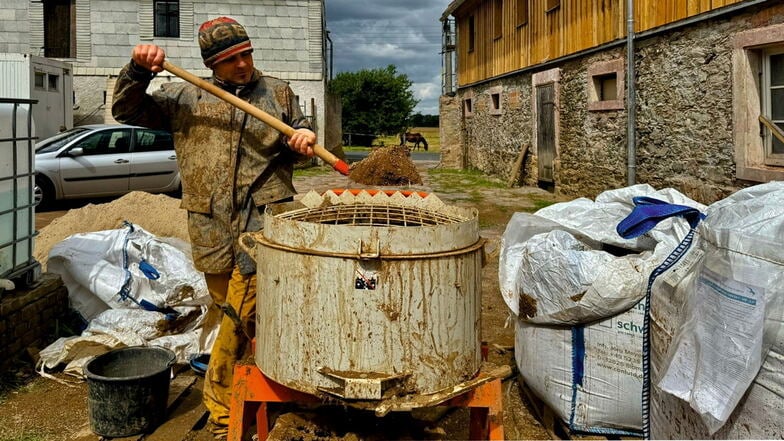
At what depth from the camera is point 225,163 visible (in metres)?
2.96

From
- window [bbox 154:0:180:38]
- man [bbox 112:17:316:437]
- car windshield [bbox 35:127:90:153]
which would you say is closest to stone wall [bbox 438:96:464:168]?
window [bbox 154:0:180:38]

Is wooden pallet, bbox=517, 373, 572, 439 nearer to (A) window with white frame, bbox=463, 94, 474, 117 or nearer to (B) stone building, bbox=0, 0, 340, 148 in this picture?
(A) window with white frame, bbox=463, 94, 474, 117

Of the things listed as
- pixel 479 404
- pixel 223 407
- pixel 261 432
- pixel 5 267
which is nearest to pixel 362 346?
pixel 479 404

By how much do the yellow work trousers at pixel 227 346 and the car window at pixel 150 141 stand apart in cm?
841

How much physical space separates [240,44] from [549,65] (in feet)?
33.1

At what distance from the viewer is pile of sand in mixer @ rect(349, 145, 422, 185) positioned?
3963 millimetres

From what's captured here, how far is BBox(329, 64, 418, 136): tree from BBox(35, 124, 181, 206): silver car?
1316 inches

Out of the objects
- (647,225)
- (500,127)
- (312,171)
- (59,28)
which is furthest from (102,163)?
(59,28)

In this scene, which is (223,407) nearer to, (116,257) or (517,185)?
(116,257)

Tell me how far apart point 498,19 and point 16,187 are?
12897 mm

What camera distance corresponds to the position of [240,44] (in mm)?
2887

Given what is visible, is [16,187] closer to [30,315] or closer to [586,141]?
[30,315]

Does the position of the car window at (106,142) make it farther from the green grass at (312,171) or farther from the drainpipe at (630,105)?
the drainpipe at (630,105)

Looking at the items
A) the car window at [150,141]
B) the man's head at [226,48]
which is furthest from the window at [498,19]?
the man's head at [226,48]
